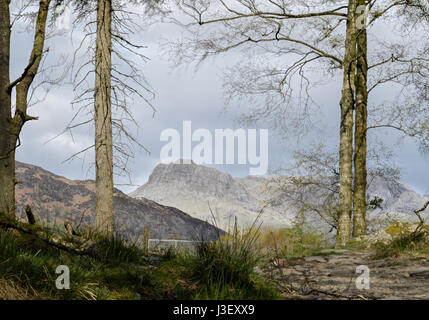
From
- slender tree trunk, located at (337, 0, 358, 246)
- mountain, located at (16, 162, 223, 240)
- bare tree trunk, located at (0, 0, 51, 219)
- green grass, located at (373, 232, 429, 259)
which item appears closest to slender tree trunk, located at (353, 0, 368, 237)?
slender tree trunk, located at (337, 0, 358, 246)

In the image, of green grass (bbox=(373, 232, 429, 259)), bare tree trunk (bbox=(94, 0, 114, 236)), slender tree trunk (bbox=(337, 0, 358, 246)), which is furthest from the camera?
slender tree trunk (bbox=(337, 0, 358, 246))

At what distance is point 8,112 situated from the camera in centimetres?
659

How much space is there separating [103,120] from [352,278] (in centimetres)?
478

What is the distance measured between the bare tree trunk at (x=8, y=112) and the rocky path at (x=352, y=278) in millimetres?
4165

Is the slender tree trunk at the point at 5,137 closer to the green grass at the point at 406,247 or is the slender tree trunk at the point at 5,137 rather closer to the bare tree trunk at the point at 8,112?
the bare tree trunk at the point at 8,112

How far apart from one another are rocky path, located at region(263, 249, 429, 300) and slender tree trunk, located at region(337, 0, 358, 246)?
3278 millimetres

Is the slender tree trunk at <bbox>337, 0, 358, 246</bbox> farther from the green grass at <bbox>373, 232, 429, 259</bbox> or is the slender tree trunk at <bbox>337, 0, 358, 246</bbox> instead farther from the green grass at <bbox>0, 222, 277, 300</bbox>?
the green grass at <bbox>0, 222, 277, 300</bbox>

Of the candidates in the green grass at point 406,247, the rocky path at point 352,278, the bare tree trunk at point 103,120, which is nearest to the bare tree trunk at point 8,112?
the bare tree trunk at point 103,120

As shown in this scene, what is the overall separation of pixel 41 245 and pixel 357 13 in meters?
10.5

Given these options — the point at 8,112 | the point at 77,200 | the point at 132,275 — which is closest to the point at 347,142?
the point at 8,112

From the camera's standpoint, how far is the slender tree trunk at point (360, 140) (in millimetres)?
11352

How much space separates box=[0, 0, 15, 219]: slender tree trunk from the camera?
641 cm

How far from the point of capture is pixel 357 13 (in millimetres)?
11680
